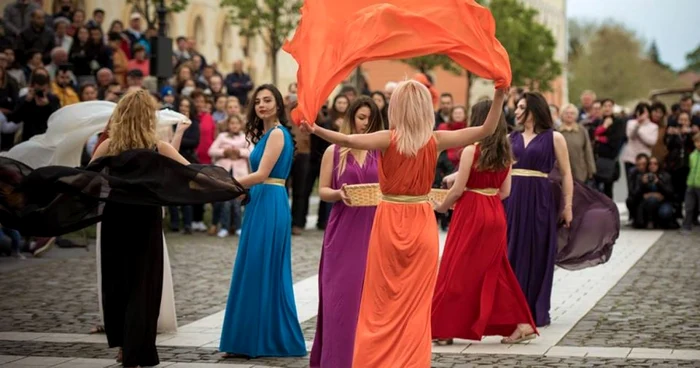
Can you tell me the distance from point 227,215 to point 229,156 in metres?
1.02

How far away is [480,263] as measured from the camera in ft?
36.6

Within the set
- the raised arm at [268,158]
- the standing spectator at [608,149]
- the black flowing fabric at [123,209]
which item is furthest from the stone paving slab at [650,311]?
the standing spectator at [608,149]

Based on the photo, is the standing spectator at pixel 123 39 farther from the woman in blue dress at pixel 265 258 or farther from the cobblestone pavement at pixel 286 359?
the woman in blue dress at pixel 265 258

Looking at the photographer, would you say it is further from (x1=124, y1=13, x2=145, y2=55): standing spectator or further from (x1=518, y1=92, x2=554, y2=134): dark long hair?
(x1=518, y1=92, x2=554, y2=134): dark long hair

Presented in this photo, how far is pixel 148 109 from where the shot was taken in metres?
9.68

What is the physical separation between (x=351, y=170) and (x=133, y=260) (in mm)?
1645

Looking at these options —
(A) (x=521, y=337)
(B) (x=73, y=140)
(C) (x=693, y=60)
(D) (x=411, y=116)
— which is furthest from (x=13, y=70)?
(C) (x=693, y=60)

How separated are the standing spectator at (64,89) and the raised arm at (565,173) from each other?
32.5 ft

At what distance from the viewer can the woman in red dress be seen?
11.0m

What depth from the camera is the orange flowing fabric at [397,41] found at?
8.65m

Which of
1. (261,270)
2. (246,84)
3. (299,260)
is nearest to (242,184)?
(261,270)

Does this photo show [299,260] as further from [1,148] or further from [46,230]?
[46,230]

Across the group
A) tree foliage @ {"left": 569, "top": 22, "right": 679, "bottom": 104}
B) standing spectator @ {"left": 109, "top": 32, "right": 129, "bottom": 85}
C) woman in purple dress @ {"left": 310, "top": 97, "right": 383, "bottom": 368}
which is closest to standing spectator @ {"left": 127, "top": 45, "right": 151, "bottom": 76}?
standing spectator @ {"left": 109, "top": 32, "right": 129, "bottom": 85}

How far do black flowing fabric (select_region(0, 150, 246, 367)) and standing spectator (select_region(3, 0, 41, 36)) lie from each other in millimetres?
13975
